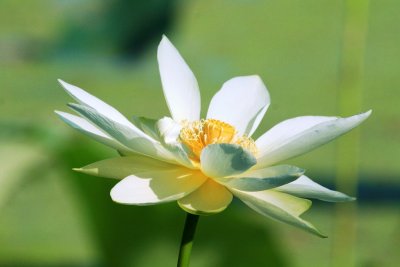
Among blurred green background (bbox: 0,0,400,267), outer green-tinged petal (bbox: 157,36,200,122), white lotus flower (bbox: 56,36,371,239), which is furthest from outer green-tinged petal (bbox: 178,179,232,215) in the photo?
blurred green background (bbox: 0,0,400,267)

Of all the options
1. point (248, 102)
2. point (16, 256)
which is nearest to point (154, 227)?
point (16, 256)

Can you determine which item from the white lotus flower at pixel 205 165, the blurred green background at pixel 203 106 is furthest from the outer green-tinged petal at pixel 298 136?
the blurred green background at pixel 203 106

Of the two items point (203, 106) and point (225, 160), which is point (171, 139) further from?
point (203, 106)

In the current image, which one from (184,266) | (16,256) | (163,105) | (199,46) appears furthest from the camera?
(199,46)

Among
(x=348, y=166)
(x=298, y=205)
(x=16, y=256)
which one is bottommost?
(x=16, y=256)

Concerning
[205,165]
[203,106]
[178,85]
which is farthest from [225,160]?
[203,106]

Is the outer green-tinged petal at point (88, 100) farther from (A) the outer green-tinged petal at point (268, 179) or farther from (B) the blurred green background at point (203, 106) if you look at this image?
(B) the blurred green background at point (203, 106)

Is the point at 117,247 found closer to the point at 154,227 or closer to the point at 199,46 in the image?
the point at 154,227
